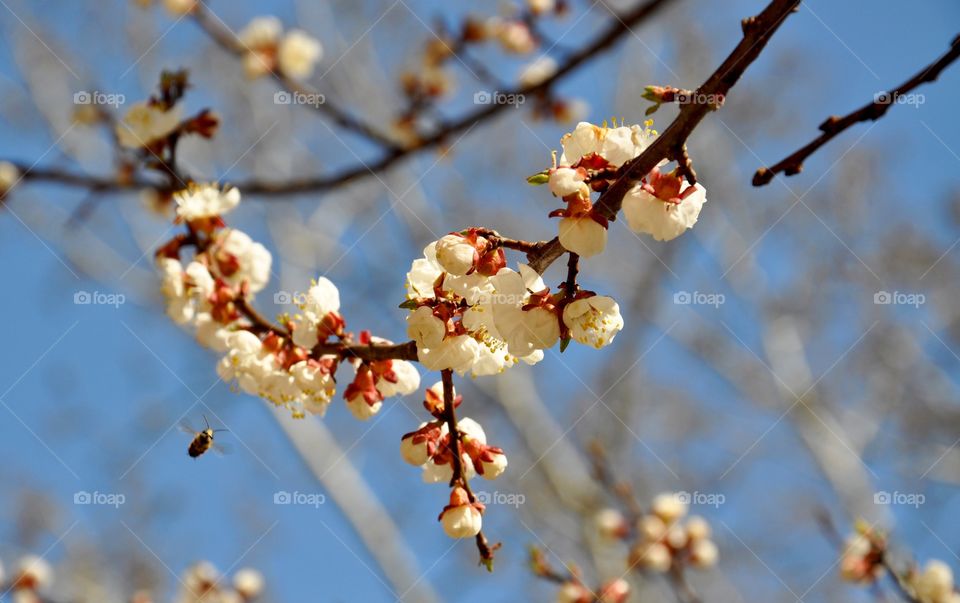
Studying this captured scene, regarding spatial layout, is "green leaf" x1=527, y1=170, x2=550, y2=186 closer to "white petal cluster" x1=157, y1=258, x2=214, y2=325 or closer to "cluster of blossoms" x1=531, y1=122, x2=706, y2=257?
"cluster of blossoms" x1=531, y1=122, x2=706, y2=257

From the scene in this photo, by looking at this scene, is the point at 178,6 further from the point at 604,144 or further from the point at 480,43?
the point at 604,144

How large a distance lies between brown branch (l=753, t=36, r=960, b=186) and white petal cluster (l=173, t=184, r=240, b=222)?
1498 millimetres

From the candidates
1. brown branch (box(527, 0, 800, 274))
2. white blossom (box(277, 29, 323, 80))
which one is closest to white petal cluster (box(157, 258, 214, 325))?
brown branch (box(527, 0, 800, 274))

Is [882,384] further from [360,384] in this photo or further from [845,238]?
[360,384]

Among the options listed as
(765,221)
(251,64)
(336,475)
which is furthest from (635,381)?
(251,64)

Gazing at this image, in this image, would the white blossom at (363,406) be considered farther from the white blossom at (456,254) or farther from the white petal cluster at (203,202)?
the white petal cluster at (203,202)

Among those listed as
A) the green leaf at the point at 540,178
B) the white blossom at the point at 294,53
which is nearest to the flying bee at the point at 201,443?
the green leaf at the point at 540,178

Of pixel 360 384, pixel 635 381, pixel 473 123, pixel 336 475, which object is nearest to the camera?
pixel 360 384

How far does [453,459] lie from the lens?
1655 millimetres

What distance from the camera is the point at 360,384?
5.89ft

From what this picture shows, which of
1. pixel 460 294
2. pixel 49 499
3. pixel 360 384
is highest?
pixel 460 294

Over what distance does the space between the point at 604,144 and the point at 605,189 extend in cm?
12

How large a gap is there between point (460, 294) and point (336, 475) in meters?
6.13

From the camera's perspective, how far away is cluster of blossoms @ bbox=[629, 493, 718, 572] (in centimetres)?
354
